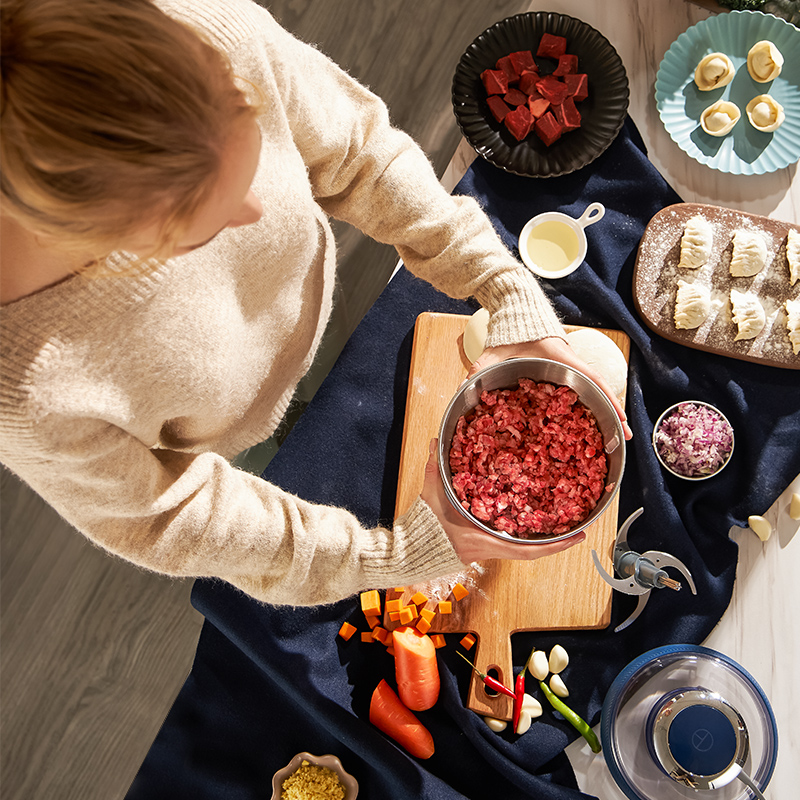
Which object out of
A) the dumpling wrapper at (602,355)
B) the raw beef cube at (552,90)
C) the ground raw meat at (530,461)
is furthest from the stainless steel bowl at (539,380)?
the raw beef cube at (552,90)

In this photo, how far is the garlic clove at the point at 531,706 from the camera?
4.22ft

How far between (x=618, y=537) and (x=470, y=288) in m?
0.58

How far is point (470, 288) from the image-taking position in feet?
3.80

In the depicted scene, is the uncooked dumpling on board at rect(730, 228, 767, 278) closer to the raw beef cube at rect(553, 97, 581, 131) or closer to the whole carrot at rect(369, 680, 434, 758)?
the raw beef cube at rect(553, 97, 581, 131)

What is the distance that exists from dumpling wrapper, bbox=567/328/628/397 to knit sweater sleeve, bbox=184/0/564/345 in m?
0.22

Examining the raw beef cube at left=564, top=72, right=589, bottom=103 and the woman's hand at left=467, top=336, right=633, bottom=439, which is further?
the raw beef cube at left=564, top=72, right=589, bottom=103

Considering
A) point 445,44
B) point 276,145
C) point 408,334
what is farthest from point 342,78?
point 445,44

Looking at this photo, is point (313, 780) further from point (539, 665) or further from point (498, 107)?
point (498, 107)

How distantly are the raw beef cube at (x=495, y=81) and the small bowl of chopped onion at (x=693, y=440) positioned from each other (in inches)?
29.0

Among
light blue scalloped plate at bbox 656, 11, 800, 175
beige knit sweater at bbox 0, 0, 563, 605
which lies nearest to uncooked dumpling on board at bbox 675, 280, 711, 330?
light blue scalloped plate at bbox 656, 11, 800, 175

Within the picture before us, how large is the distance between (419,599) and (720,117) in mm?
1174

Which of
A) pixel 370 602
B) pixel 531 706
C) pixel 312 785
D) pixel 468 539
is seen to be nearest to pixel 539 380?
pixel 468 539

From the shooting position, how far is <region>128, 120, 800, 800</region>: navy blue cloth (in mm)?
1284

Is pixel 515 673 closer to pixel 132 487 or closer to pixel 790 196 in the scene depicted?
pixel 132 487
